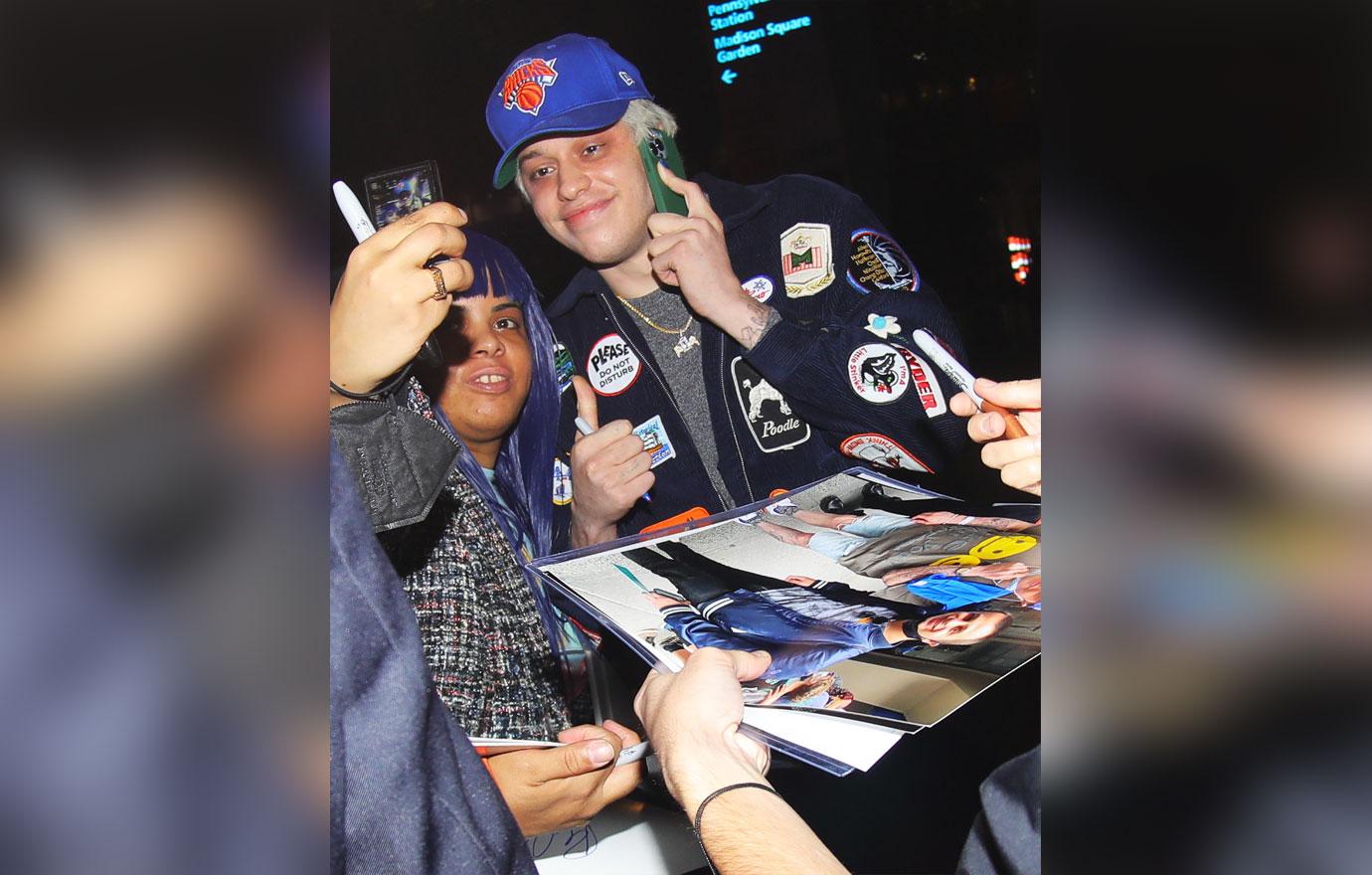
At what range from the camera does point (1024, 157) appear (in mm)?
1555

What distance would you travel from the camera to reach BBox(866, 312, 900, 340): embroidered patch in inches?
55.6

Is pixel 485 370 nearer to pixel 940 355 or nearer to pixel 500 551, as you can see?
pixel 500 551

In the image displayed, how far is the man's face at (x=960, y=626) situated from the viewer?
877 millimetres

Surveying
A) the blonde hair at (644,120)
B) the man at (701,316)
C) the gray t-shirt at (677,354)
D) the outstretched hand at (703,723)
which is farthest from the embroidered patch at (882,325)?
the outstretched hand at (703,723)

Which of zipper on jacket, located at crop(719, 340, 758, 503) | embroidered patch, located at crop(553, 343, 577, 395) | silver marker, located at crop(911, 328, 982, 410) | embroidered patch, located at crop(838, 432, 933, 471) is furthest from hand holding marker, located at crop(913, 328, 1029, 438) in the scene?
embroidered patch, located at crop(553, 343, 577, 395)

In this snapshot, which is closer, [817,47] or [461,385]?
[461,385]

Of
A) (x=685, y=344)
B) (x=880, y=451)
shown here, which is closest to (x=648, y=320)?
A: (x=685, y=344)

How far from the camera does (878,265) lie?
149 centimetres

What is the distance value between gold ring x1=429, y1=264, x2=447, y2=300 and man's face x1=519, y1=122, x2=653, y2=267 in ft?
1.74
